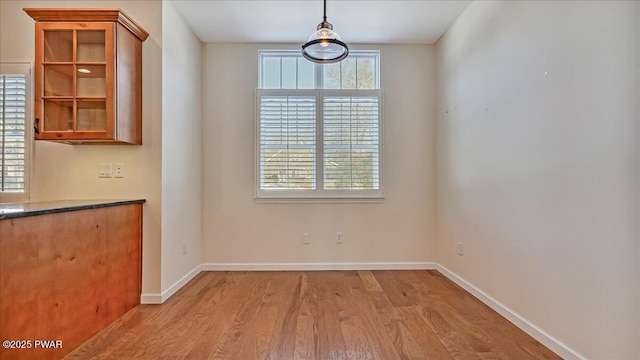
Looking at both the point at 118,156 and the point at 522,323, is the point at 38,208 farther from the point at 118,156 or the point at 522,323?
the point at 522,323

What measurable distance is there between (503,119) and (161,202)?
9.72 feet

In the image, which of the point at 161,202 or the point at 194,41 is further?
the point at 194,41

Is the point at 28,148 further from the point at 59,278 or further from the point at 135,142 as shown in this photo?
the point at 59,278

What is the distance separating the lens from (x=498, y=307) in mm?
2631

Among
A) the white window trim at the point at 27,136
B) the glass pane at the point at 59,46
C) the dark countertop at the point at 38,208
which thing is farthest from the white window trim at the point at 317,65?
the dark countertop at the point at 38,208

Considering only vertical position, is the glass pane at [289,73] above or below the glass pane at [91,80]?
above

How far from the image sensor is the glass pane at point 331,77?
13.1 feet

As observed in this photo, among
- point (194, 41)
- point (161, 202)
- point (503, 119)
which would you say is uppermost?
point (194, 41)

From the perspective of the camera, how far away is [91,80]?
100 inches

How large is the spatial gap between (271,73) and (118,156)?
79.1 inches

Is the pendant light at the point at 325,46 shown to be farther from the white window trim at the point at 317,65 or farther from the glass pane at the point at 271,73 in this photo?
the glass pane at the point at 271,73

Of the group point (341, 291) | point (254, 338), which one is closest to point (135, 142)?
point (254, 338)

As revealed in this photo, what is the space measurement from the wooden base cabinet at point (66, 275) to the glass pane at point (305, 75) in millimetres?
2312

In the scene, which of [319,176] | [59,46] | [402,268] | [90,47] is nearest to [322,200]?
[319,176]
